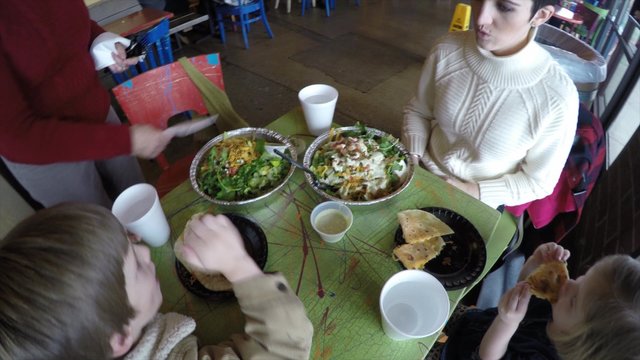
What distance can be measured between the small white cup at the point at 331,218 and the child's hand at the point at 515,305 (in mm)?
523

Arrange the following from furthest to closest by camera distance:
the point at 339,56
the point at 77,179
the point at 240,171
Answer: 1. the point at 339,56
2. the point at 77,179
3. the point at 240,171

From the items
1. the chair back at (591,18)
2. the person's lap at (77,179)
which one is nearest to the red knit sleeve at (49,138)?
the person's lap at (77,179)

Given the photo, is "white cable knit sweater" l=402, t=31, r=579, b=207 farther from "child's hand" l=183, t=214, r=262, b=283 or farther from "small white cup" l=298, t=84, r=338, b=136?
"child's hand" l=183, t=214, r=262, b=283

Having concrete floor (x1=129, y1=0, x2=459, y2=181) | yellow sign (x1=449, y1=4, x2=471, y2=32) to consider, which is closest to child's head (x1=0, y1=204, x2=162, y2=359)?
concrete floor (x1=129, y1=0, x2=459, y2=181)

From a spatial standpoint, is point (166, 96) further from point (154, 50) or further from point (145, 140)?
point (154, 50)

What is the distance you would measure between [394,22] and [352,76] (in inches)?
61.9

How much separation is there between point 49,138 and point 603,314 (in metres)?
1.68

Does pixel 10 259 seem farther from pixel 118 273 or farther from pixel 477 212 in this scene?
pixel 477 212

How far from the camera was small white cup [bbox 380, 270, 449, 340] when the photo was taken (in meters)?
0.98

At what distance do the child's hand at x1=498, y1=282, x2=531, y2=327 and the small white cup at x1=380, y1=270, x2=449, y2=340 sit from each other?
0.25 m

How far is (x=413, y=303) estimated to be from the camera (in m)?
1.06

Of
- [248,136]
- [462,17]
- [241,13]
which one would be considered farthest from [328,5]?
[248,136]

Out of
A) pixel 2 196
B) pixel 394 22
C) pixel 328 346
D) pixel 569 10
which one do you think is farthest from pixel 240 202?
pixel 394 22

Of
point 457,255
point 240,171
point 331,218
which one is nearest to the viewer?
point 457,255
